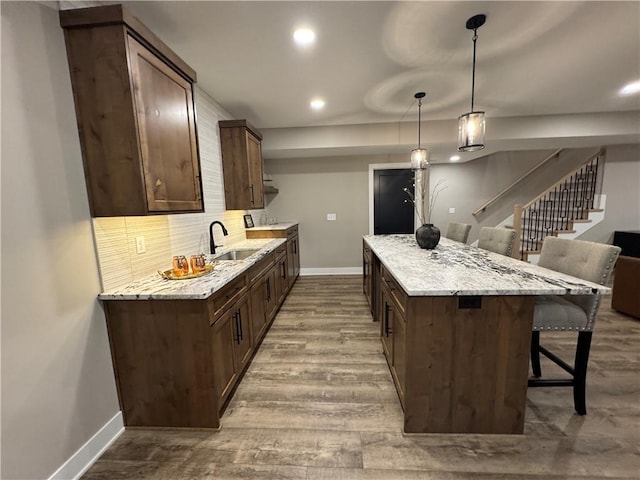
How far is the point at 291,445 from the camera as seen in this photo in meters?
1.52

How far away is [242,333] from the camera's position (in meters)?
2.08

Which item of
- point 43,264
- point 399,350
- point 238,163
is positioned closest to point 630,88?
point 399,350

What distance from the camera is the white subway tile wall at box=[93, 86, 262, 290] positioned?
1595mm

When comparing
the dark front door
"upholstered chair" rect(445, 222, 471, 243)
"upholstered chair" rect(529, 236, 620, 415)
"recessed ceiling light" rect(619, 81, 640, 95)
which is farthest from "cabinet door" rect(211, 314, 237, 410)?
"recessed ceiling light" rect(619, 81, 640, 95)

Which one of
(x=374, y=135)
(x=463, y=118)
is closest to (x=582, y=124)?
(x=374, y=135)

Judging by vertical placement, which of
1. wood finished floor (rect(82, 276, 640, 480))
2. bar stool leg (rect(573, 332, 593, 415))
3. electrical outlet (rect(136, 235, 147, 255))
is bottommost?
wood finished floor (rect(82, 276, 640, 480))

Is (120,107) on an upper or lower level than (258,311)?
upper

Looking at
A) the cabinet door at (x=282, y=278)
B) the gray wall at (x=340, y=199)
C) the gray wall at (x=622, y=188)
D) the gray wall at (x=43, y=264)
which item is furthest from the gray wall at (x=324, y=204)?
the gray wall at (x=622, y=188)

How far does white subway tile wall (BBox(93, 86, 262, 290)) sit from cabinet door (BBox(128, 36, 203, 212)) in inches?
13.8

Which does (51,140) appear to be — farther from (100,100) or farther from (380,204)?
(380,204)

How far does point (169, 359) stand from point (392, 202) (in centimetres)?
445

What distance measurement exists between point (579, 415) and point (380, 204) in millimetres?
3904

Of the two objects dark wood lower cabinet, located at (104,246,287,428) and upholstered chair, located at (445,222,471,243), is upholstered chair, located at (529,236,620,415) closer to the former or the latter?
upholstered chair, located at (445,222,471,243)

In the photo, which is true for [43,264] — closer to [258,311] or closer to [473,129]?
[258,311]
